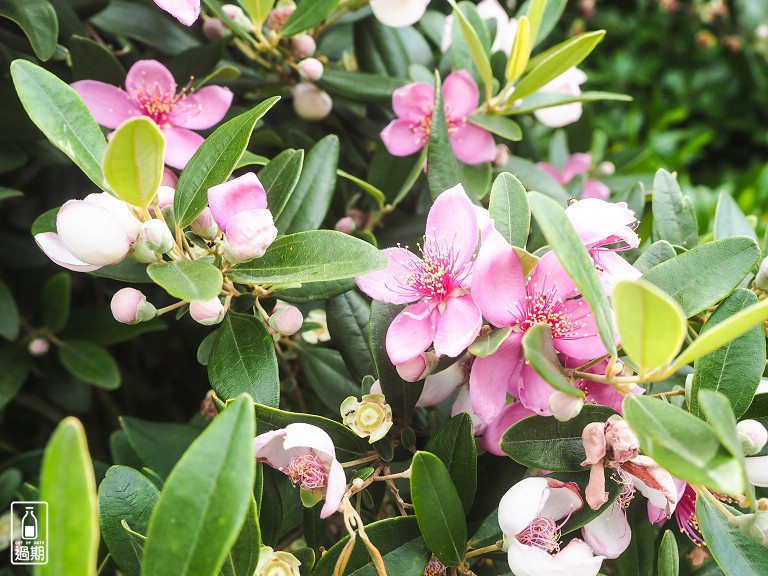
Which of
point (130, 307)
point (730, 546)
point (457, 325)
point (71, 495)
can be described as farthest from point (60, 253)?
point (730, 546)

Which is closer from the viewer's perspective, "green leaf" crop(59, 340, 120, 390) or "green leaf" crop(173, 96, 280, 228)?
"green leaf" crop(173, 96, 280, 228)

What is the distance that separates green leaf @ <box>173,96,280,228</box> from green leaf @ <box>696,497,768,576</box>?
0.58 m

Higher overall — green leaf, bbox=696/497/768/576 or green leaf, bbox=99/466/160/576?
green leaf, bbox=696/497/768/576

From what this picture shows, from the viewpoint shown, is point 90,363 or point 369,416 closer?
point 369,416

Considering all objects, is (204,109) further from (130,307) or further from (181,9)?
(130,307)

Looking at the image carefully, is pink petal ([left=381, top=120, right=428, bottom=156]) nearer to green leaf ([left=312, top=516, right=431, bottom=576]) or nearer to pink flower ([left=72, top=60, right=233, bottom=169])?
pink flower ([left=72, top=60, right=233, bottom=169])

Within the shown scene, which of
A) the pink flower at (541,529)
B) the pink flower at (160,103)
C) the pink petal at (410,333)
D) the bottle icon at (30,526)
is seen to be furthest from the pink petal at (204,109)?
the pink flower at (541,529)

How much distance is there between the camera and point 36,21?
858 mm

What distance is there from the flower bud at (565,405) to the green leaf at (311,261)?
7.9 inches

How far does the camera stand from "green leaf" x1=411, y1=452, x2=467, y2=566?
0.64m

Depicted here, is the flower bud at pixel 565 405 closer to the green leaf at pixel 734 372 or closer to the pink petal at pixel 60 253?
the green leaf at pixel 734 372

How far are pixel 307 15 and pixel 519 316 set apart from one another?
56 centimetres

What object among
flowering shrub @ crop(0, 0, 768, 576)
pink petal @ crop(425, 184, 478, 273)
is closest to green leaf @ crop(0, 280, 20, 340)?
flowering shrub @ crop(0, 0, 768, 576)

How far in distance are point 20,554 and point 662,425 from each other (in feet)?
2.34
